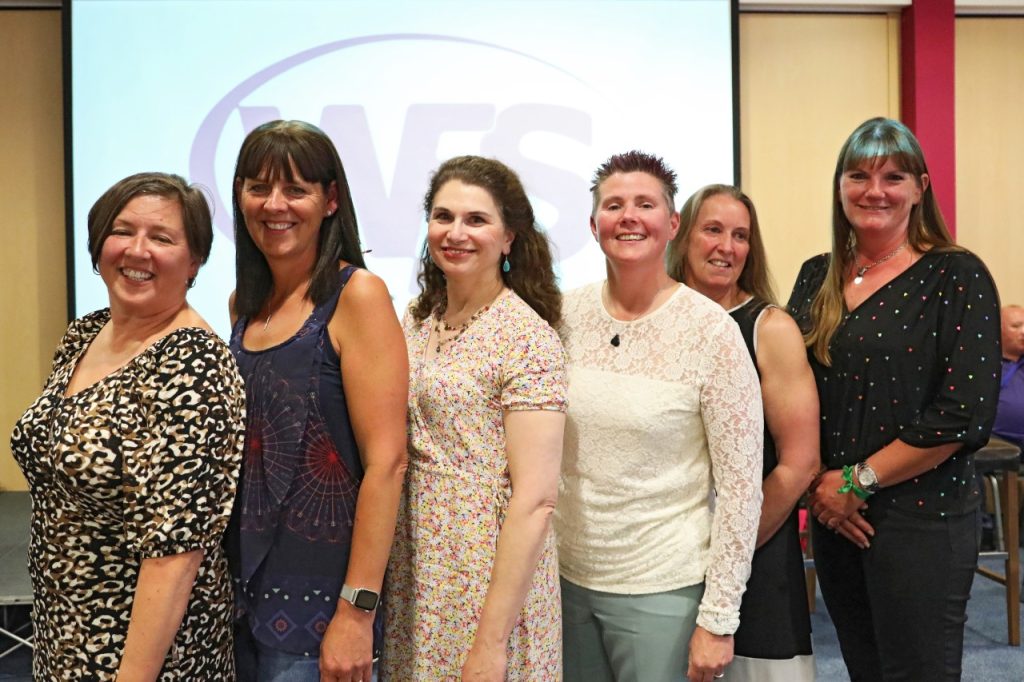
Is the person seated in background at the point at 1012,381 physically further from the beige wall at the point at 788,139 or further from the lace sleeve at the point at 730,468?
the lace sleeve at the point at 730,468

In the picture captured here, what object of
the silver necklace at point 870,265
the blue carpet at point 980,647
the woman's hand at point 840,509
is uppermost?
the silver necklace at point 870,265

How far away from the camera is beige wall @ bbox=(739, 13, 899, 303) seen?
489 cm

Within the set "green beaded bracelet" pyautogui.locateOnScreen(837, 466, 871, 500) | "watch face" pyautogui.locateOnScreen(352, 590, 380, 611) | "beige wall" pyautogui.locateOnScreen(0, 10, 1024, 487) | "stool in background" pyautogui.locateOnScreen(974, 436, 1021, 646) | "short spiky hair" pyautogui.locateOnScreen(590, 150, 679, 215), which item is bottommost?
"stool in background" pyautogui.locateOnScreen(974, 436, 1021, 646)

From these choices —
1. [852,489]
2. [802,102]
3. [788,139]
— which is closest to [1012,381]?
[788,139]

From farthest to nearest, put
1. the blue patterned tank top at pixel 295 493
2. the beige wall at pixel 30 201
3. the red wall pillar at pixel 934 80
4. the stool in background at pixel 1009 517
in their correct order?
the red wall pillar at pixel 934 80
the beige wall at pixel 30 201
the stool in background at pixel 1009 517
the blue patterned tank top at pixel 295 493

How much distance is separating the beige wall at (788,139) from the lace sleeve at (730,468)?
3.31 m

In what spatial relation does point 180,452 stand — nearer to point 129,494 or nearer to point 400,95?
→ point 129,494

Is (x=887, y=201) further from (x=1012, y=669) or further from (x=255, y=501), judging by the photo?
(x=1012, y=669)

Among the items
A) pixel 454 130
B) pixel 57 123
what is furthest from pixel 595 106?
pixel 57 123

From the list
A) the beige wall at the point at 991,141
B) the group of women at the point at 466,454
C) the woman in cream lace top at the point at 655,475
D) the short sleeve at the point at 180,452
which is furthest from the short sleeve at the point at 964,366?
the beige wall at the point at 991,141

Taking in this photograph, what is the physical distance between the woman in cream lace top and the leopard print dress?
68cm

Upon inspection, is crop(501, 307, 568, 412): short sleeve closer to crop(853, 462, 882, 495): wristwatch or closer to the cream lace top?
the cream lace top

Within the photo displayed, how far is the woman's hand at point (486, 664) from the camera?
1618 mm

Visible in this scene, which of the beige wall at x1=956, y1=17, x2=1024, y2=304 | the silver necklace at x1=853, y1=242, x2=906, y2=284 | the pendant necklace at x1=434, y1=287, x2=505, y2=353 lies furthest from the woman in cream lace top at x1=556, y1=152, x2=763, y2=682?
the beige wall at x1=956, y1=17, x2=1024, y2=304
